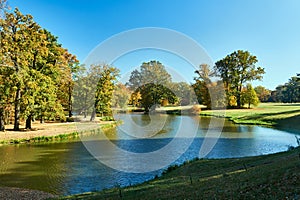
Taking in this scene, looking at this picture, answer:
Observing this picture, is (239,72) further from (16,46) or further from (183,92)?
(16,46)

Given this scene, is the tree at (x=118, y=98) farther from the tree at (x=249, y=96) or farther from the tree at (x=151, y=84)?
the tree at (x=249, y=96)

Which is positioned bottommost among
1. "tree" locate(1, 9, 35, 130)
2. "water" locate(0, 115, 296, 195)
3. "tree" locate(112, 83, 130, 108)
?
"water" locate(0, 115, 296, 195)

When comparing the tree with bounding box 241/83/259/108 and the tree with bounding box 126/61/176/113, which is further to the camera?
the tree with bounding box 126/61/176/113

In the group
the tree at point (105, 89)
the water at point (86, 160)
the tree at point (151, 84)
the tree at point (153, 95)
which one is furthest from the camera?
the tree at point (151, 84)

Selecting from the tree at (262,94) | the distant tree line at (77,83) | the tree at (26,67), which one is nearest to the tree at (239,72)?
the distant tree line at (77,83)

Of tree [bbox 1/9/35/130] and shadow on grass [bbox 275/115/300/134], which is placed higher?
tree [bbox 1/9/35/130]

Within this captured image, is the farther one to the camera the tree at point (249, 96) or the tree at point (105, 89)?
the tree at point (249, 96)

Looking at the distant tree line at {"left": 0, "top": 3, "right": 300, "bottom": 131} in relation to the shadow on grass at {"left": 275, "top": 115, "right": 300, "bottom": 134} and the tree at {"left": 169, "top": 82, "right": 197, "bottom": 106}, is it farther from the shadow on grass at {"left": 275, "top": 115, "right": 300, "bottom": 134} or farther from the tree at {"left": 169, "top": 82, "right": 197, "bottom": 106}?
the shadow on grass at {"left": 275, "top": 115, "right": 300, "bottom": 134}

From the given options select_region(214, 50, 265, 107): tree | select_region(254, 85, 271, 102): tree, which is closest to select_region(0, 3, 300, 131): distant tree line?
select_region(214, 50, 265, 107): tree

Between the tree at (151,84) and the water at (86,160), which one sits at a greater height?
the tree at (151,84)

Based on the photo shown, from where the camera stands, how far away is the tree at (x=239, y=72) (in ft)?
211

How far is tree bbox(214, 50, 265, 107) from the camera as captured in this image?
64312 millimetres

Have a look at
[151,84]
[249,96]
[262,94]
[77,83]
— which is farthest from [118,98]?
[262,94]

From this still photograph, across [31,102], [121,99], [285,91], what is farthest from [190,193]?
[285,91]
